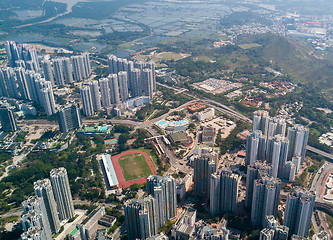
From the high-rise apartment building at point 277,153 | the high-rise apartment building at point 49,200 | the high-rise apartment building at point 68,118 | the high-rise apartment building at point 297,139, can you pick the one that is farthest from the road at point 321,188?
the high-rise apartment building at point 68,118

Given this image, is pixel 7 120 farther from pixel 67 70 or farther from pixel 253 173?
pixel 253 173

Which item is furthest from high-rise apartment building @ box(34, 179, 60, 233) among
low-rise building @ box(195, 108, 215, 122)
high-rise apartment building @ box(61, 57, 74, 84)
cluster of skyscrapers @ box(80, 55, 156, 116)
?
high-rise apartment building @ box(61, 57, 74, 84)

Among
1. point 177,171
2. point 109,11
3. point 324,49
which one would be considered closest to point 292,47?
point 324,49

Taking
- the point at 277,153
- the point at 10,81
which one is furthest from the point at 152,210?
the point at 10,81

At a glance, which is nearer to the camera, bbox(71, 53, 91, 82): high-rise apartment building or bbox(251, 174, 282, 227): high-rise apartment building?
bbox(251, 174, 282, 227): high-rise apartment building

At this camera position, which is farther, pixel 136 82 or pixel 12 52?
pixel 12 52

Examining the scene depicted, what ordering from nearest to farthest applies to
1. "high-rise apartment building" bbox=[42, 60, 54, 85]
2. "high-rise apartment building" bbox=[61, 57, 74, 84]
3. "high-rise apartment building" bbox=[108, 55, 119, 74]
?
"high-rise apartment building" bbox=[108, 55, 119, 74] < "high-rise apartment building" bbox=[42, 60, 54, 85] < "high-rise apartment building" bbox=[61, 57, 74, 84]

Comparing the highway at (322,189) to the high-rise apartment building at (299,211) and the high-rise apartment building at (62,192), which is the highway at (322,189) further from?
the high-rise apartment building at (62,192)

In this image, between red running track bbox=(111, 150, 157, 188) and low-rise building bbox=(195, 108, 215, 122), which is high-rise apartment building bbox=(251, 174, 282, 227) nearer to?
red running track bbox=(111, 150, 157, 188)
